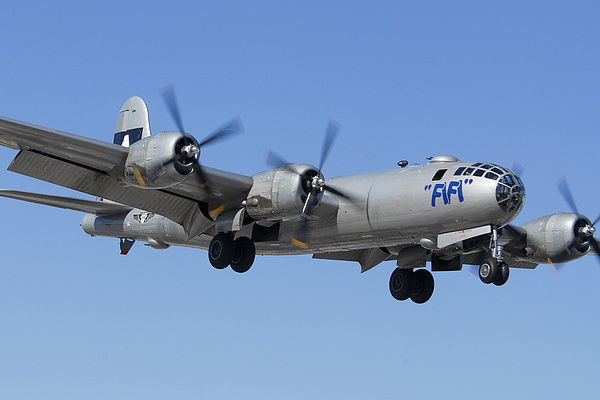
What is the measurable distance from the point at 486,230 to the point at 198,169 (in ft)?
25.3

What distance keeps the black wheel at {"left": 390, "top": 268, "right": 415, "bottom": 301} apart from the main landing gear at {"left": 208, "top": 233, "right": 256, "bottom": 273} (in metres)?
5.43

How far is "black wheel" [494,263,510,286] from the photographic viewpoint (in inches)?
966

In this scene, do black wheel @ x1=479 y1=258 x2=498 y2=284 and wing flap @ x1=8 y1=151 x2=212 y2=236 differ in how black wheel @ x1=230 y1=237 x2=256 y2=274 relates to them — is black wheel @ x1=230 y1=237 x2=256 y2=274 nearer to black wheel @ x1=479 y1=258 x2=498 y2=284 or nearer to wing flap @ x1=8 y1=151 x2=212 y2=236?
wing flap @ x1=8 y1=151 x2=212 y2=236

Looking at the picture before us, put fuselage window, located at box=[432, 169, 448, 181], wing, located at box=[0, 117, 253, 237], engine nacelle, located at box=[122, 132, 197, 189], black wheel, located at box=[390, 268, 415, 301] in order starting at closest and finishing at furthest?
wing, located at box=[0, 117, 253, 237], engine nacelle, located at box=[122, 132, 197, 189], fuselage window, located at box=[432, 169, 448, 181], black wheel, located at box=[390, 268, 415, 301]

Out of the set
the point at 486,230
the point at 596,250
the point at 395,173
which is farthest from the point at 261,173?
the point at 596,250

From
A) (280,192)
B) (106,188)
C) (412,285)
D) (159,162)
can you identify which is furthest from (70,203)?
(412,285)

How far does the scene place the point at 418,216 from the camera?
22.9 meters

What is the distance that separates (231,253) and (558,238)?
1054 centimetres

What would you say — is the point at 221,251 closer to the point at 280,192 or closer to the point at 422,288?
the point at 280,192

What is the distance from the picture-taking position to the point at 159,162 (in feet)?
68.9

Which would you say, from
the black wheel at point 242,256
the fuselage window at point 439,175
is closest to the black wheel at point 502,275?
the fuselage window at point 439,175

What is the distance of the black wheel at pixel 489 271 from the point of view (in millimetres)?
24547

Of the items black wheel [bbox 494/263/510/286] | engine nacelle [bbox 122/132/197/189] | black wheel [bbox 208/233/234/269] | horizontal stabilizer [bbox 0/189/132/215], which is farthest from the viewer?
horizontal stabilizer [bbox 0/189/132/215]

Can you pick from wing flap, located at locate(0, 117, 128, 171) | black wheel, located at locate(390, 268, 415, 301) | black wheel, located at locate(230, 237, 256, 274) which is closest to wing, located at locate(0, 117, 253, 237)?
wing flap, located at locate(0, 117, 128, 171)
